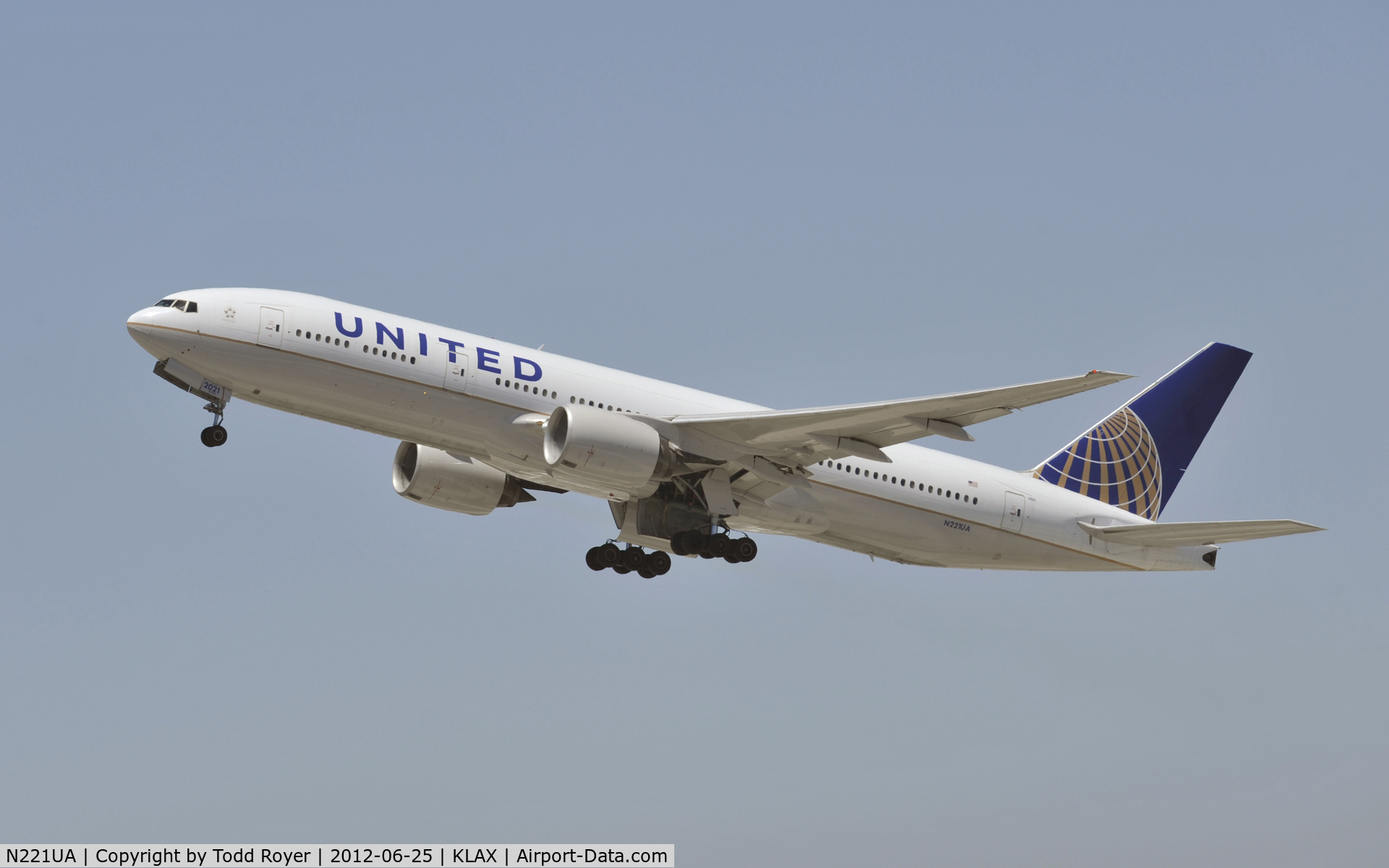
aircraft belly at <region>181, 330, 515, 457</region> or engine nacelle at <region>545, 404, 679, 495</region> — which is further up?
aircraft belly at <region>181, 330, 515, 457</region>

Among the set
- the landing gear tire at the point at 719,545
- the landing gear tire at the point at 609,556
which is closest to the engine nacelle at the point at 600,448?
the landing gear tire at the point at 719,545

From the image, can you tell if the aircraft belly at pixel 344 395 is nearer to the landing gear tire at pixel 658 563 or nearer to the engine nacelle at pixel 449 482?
the engine nacelle at pixel 449 482

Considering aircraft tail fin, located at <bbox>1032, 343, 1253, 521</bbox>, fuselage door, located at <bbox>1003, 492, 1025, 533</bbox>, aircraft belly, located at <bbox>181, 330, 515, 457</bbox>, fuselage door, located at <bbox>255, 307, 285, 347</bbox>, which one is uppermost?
aircraft tail fin, located at <bbox>1032, 343, 1253, 521</bbox>

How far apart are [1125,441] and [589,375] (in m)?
15.5

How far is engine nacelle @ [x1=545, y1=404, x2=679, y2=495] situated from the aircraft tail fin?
1183 centimetres

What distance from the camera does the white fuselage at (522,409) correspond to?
97.0 feet

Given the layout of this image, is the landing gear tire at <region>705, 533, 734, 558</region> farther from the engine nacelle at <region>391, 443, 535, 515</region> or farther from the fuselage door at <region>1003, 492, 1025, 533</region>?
the fuselage door at <region>1003, 492, 1025, 533</region>

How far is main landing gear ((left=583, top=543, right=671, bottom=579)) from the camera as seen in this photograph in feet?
121

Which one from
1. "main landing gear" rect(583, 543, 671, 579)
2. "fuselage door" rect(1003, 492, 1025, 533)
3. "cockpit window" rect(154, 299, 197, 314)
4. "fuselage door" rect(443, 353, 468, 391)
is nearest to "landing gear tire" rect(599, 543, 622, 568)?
A: "main landing gear" rect(583, 543, 671, 579)

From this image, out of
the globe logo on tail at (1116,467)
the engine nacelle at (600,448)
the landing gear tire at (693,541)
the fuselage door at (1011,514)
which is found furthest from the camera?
the globe logo on tail at (1116,467)

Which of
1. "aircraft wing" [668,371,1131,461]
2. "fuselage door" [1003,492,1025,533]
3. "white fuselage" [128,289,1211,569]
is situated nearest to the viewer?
"aircraft wing" [668,371,1131,461]

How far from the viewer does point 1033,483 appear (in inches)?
1449

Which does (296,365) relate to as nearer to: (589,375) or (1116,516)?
(589,375)

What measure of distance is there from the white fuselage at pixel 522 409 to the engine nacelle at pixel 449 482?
7.44ft
